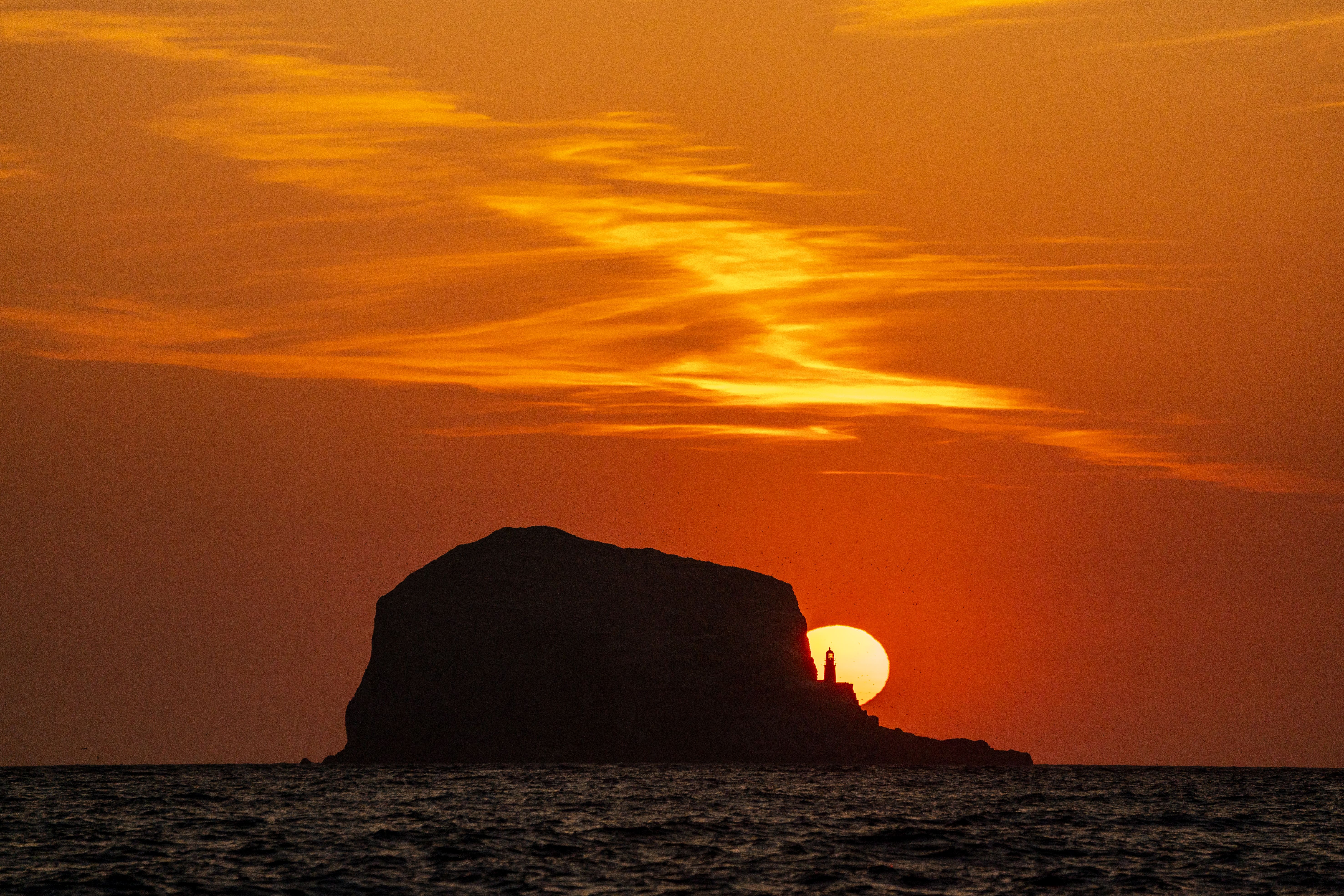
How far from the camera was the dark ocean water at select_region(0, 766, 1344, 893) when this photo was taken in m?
49.2

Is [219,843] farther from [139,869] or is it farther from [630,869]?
[630,869]

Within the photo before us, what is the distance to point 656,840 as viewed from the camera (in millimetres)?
63500

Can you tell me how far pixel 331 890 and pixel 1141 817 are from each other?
56.5 metres

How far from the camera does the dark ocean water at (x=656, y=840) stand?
49250 millimetres

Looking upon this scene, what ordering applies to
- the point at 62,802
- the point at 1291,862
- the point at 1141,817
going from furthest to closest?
the point at 62,802 < the point at 1141,817 < the point at 1291,862

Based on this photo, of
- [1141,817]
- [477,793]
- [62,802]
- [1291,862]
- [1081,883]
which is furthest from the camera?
[477,793]

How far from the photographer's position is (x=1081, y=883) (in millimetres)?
50344

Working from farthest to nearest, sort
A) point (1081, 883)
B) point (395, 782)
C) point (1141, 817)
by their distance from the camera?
point (395, 782)
point (1141, 817)
point (1081, 883)

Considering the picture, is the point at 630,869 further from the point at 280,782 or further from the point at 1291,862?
the point at 280,782

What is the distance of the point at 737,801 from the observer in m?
96.6

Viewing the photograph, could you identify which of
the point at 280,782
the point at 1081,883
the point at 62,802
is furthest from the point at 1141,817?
the point at 280,782

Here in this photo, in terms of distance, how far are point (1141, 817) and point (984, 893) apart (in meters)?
44.6

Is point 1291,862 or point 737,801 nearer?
point 1291,862

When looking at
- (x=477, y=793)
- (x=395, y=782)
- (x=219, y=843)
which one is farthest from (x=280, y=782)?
(x=219, y=843)
